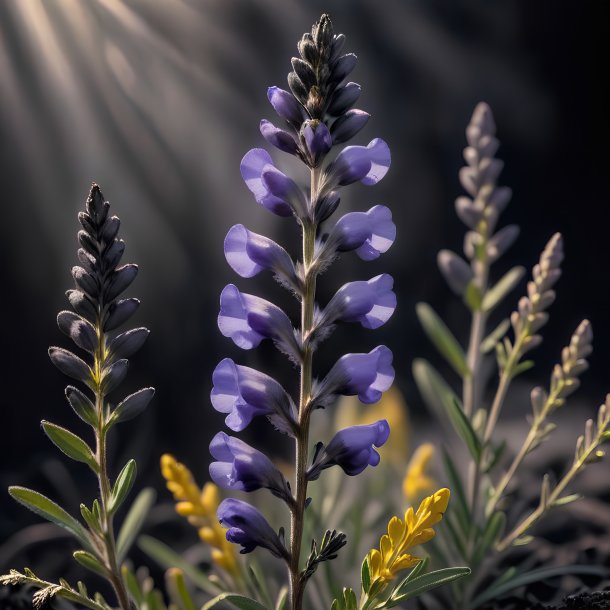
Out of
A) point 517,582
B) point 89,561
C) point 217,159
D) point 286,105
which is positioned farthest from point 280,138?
point 217,159

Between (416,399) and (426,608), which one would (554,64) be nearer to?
(416,399)

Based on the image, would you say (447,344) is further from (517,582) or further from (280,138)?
(280,138)

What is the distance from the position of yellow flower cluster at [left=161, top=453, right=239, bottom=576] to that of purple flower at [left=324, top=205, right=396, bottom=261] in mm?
165

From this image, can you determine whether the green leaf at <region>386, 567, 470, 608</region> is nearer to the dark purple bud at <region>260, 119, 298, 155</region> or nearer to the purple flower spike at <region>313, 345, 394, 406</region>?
the purple flower spike at <region>313, 345, 394, 406</region>

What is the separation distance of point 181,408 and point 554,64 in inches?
22.2

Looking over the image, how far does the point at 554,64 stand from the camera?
3.06 ft

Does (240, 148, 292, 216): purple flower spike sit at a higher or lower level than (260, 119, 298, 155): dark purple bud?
lower

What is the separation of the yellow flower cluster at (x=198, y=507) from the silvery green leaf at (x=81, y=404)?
0.07 m

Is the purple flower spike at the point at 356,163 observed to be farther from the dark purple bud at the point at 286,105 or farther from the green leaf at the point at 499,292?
the green leaf at the point at 499,292

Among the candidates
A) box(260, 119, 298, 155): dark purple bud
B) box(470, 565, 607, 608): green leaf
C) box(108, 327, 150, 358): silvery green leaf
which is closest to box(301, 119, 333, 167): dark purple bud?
box(260, 119, 298, 155): dark purple bud

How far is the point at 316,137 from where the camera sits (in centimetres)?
37

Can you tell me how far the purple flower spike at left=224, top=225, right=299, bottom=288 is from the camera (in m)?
0.39

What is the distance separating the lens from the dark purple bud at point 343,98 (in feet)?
1.27

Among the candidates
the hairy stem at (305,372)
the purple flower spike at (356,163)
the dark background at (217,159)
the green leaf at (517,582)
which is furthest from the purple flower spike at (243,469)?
the dark background at (217,159)
